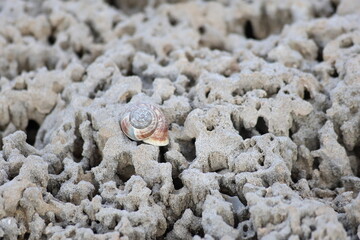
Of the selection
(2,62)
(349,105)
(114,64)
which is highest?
(349,105)

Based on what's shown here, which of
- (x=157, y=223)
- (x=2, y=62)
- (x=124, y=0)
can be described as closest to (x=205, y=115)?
(x=157, y=223)

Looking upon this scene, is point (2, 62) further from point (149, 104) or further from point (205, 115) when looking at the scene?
point (205, 115)

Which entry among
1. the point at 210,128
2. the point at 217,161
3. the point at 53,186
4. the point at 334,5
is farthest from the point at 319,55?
the point at 53,186

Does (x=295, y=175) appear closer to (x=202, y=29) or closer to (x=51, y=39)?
(x=202, y=29)

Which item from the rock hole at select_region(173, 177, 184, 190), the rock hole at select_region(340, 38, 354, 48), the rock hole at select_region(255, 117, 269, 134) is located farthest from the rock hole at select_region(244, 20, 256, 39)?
the rock hole at select_region(173, 177, 184, 190)

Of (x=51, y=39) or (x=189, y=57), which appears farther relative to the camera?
(x=51, y=39)
